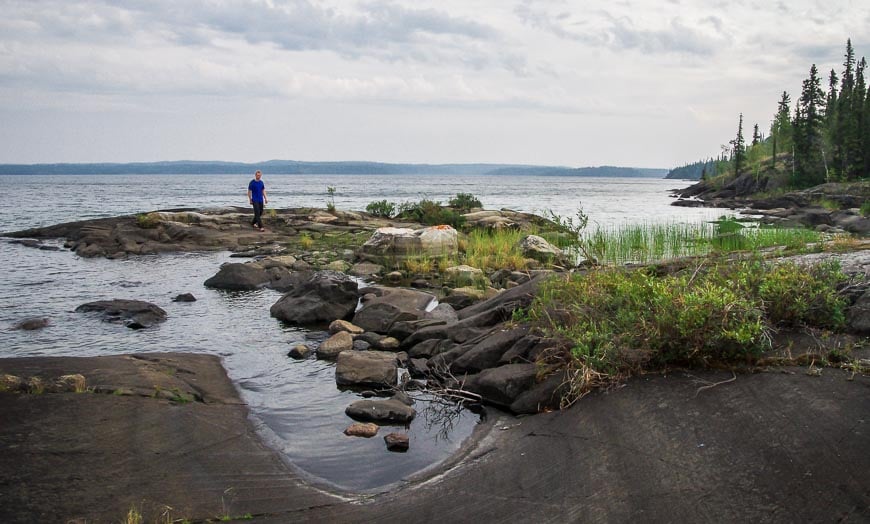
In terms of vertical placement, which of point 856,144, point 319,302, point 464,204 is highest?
point 856,144

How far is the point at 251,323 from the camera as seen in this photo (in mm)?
14305

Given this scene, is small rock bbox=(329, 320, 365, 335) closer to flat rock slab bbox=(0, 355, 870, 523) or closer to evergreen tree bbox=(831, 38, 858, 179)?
flat rock slab bbox=(0, 355, 870, 523)

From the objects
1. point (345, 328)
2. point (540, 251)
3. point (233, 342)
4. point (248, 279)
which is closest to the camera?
point (233, 342)

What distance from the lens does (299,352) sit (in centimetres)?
1166

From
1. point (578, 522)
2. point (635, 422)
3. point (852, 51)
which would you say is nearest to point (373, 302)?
point (635, 422)

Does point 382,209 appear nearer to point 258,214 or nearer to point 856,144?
A: point 258,214

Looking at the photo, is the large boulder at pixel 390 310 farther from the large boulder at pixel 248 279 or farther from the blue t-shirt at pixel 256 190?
the blue t-shirt at pixel 256 190

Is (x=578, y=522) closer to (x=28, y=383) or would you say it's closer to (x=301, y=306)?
(x=28, y=383)

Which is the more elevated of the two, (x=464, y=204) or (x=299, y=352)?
(x=464, y=204)

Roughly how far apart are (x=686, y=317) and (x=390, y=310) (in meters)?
7.35

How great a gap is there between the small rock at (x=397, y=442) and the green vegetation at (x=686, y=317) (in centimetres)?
191

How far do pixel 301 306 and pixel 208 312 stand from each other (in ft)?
8.40

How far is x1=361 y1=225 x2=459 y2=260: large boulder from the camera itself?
22625 mm

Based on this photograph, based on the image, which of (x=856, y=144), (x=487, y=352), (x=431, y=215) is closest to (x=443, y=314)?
(x=487, y=352)
